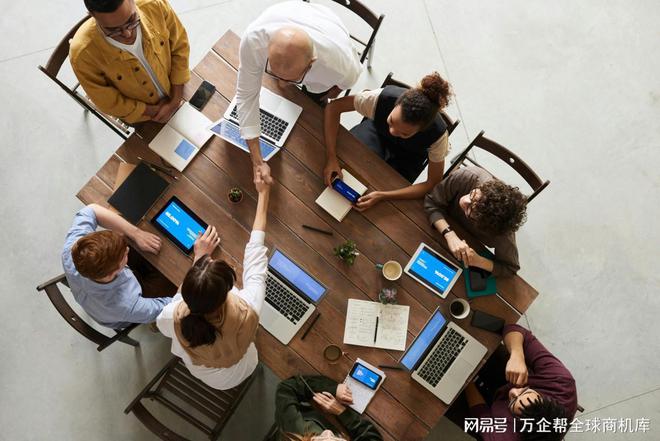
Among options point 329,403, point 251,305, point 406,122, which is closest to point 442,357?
point 329,403

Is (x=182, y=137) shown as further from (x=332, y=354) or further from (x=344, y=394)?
(x=344, y=394)

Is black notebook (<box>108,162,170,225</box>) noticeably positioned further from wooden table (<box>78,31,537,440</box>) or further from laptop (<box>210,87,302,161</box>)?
laptop (<box>210,87,302,161</box>)

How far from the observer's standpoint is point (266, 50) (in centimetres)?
213

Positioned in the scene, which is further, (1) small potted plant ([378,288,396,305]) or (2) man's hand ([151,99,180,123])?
(2) man's hand ([151,99,180,123])

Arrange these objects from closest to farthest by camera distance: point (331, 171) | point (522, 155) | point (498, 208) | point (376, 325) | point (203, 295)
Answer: point (203, 295) < point (498, 208) < point (376, 325) < point (331, 171) < point (522, 155)

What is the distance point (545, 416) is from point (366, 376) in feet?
2.58

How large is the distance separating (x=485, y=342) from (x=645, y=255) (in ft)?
5.95

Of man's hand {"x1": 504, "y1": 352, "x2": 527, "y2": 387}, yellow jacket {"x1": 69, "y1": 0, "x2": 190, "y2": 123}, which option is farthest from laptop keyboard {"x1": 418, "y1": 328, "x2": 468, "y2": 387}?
yellow jacket {"x1": 69, "y1": 0, "x2": 190, "y2": 123}

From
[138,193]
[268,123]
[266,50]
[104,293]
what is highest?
[266,50]

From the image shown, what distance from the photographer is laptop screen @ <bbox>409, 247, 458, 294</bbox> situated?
7.55ft

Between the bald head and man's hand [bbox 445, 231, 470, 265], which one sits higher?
the bald head

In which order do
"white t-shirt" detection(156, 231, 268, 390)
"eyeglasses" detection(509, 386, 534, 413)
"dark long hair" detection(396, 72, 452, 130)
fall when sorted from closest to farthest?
"white t-shirt" detection(156, 231, 268, 390) → "dark long hair" detection(396, 72, 452, 130) → "eyeglasses" detection(509, 386, 534, 413)

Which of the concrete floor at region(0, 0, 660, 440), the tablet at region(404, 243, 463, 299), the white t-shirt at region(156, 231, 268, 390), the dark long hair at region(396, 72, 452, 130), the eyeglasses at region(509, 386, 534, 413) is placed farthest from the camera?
the concrete floor at region(0, 0, 660, 440)

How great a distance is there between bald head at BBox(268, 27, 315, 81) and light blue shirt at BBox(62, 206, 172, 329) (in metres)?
1.09
